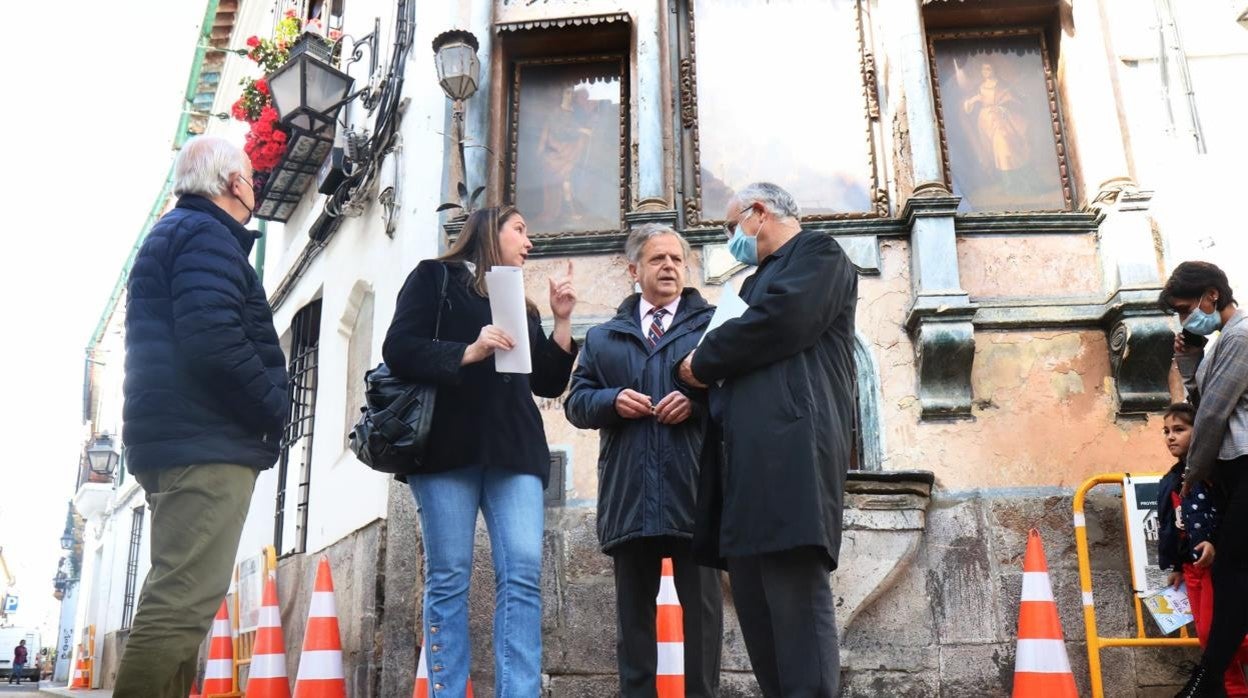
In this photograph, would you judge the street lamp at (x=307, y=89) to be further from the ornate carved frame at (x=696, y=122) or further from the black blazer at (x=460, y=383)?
the black blazer at (x=460, y=383)

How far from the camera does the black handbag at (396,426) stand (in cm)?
379

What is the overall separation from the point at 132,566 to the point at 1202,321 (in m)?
15.6

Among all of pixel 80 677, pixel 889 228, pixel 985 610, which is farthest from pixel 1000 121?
pixel 80 677

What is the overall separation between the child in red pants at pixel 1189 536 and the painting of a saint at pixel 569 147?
3442 millimetres

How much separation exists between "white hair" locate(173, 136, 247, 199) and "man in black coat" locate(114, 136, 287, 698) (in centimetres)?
11

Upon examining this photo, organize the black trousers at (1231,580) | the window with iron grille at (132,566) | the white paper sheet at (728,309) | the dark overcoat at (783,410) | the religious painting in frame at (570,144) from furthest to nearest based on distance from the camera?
the window with iron grille at (132,566) < the religious painting in frame at (570,144) < the black trousers at (1231,580) < the white paper sheet at (728,309) < the dark overcoat at (783,410)

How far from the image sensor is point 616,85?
7578mm

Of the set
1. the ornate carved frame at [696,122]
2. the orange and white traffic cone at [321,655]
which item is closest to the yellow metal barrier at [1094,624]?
the ornate carved frame at [696,122]

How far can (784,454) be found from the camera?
10.1ft

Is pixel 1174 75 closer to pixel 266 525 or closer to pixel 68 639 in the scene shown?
pixel 266 525

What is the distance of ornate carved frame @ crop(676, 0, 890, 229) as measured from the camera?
6.83m

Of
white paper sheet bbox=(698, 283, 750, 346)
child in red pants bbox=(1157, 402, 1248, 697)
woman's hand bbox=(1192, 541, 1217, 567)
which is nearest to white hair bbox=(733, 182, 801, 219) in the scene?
white paper sheet bbox=(698, 283, 750, 346)

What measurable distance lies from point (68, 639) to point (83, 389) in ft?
34.5

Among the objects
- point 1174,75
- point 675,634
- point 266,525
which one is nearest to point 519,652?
point 675,634
